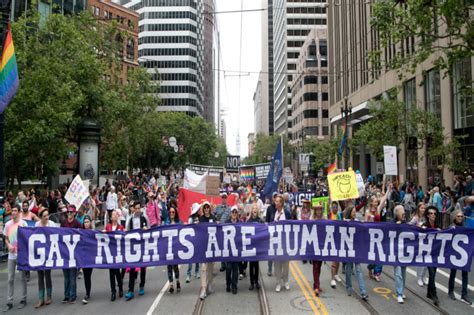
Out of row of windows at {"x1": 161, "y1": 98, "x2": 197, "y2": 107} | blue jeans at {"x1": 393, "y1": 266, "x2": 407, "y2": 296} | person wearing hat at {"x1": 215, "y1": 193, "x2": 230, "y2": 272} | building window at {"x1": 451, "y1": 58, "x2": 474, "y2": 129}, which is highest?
row of windows at {"x1": 161, "y1": 98, "x2": 197, "y2": 107}

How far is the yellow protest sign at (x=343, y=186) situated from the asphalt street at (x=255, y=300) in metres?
2.16

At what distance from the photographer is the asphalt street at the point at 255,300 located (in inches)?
294

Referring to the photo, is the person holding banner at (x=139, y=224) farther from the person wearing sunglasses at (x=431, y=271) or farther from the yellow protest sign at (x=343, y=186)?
the person wearing sunglasses at (x=431, y=271)

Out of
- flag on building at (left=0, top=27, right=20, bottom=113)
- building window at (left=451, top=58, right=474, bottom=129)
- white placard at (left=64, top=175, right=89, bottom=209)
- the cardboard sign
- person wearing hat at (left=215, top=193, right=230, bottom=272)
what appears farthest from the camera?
building window at (left=451, top=58, right=474, bottom=129)

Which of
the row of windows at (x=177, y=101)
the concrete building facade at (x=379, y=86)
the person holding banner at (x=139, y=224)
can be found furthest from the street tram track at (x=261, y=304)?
the row of windows at (x=177, y=101)

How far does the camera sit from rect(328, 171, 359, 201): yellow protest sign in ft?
35.7

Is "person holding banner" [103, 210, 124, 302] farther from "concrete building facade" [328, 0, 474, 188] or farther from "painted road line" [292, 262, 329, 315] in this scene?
"concrete building facade" [328, 0, 474, 188]

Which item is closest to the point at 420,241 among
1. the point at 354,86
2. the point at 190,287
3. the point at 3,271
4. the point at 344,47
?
the point at 190,287

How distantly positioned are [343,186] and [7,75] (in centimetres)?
944

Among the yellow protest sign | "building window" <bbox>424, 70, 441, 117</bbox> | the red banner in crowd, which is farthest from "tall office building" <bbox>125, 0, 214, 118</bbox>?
the yellow protest sign

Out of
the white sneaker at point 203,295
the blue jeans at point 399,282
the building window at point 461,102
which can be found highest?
the building window at point 461,102

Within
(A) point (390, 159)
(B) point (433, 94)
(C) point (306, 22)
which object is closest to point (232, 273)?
(A) point (390, 159)

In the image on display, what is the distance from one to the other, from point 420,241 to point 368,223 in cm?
106

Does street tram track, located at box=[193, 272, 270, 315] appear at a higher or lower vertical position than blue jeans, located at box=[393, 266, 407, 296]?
lower
